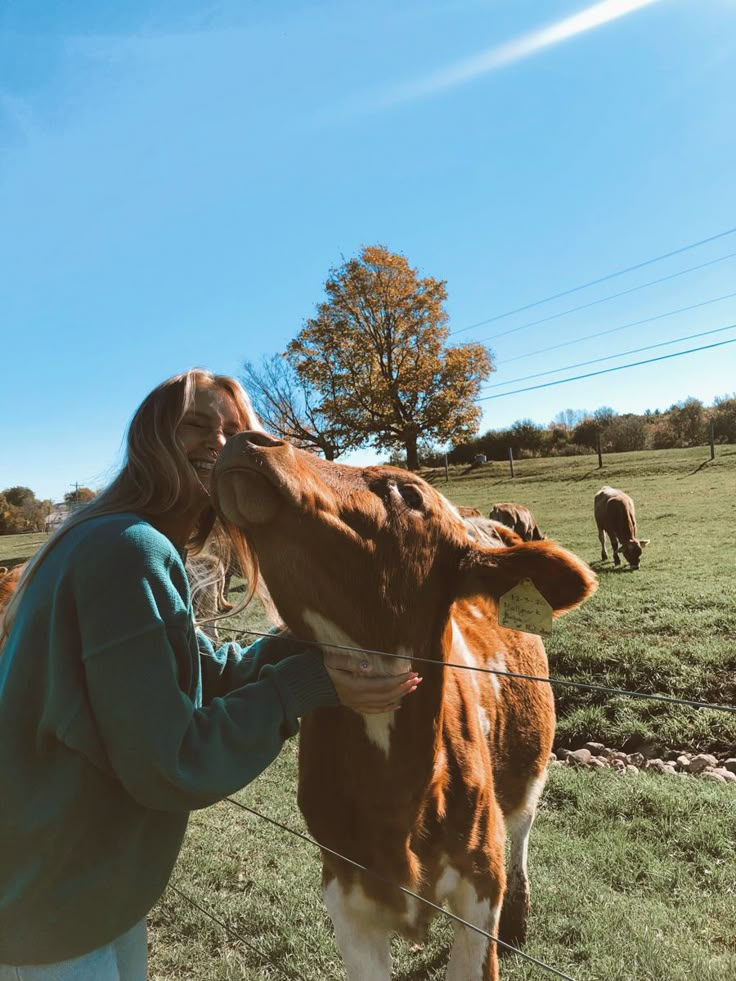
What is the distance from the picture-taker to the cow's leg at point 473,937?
225 centimetres

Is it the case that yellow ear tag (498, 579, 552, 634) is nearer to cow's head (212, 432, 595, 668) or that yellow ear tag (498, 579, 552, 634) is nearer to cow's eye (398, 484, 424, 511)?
cow's head (212, 432, 595, 668)

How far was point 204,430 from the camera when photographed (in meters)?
2.00

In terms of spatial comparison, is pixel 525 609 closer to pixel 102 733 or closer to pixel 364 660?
pixel 364 660

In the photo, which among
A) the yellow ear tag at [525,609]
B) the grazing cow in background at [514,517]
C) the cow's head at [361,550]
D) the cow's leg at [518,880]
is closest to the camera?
the cow's head at [361,550]

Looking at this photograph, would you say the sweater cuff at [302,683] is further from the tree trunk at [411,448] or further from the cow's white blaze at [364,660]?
the tree trunk at [411,448]

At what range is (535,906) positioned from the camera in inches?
135

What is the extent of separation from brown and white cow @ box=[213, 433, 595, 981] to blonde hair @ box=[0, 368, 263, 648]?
21 cm

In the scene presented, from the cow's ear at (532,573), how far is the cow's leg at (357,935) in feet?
3.36

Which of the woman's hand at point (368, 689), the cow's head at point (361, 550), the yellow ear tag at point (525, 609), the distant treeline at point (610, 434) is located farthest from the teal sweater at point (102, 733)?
the distant treeline at point (610, 434)

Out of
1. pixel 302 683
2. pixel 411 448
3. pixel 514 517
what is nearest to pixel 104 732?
pixel 302 683

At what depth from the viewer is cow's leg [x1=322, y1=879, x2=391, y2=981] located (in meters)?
2.19

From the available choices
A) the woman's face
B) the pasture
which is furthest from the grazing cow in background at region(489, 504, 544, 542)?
Answer: the woman's face

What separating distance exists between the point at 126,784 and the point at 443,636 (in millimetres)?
1122

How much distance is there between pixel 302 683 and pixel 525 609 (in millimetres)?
713
